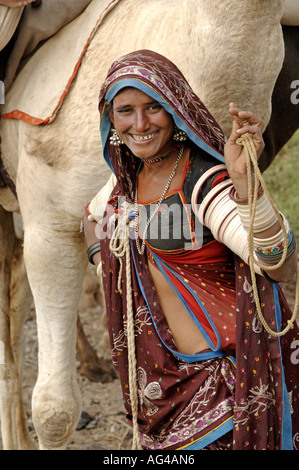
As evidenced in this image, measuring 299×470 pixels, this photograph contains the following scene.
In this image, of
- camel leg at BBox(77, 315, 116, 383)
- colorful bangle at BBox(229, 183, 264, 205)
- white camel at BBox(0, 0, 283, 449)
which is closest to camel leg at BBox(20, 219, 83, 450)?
white camel at BBox(0, 0, 283, 449)

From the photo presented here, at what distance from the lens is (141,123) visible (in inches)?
77.2

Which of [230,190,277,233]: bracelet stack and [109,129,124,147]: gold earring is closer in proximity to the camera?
[230,190,277,233]: bracelet stack

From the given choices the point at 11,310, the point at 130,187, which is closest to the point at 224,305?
the point at 130,187

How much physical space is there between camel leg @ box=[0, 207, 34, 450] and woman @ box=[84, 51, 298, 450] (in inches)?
67.5

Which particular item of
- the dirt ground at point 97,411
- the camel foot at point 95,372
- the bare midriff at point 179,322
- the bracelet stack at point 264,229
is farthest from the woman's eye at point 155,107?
the camel foot at point 95,372

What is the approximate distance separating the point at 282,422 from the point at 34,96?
1581mm

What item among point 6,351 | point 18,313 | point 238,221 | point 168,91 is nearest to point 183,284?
point 238,221

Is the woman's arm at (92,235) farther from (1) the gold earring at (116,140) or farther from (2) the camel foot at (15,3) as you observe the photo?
(2) the camel foot at (15,3)

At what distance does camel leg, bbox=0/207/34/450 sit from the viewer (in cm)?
378

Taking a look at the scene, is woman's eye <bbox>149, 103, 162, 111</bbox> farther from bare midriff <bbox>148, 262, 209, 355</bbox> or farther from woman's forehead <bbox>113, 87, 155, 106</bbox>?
bare midriff <bbox>148, 262, 209, 355</bbox>

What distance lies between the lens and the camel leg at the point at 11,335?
3783 mm

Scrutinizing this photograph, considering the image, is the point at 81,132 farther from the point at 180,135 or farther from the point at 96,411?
the point at 96,411

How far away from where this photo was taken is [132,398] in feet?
7.16

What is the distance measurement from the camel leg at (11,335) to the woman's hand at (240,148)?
7.37 feet
